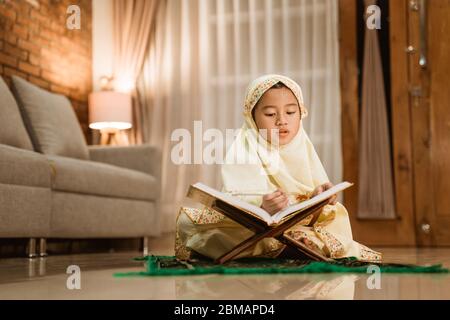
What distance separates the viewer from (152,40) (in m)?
4.91

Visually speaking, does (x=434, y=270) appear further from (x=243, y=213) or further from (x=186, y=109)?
(x=186, y=109)

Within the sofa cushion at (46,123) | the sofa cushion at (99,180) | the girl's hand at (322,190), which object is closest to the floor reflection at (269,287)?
the girl's hand at (322,190)

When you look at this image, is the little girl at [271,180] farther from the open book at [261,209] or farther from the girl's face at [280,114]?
the open book at [261,209]

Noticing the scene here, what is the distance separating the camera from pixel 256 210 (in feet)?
4.92

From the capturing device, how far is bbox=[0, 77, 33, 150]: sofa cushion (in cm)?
312

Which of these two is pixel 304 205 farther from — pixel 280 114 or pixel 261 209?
pixel 280 114

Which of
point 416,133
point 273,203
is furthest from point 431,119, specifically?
point 273,203

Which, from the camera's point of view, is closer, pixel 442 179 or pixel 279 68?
pixel 442 179

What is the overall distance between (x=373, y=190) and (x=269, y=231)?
2.73 m

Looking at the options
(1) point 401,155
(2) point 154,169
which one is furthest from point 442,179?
(2) point 154,169

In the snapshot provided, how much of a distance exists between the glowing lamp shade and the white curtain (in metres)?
0.31

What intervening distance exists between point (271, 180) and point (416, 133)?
100 inches

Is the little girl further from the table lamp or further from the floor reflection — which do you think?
the table lamp

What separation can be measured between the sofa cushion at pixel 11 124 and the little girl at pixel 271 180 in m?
1.60
